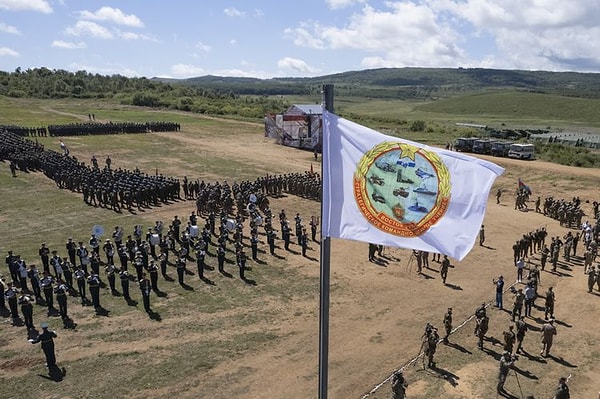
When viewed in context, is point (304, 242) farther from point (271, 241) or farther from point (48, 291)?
point (48, 291)

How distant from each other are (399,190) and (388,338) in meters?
9.49

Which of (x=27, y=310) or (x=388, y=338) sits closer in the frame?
(x=27, y=310)

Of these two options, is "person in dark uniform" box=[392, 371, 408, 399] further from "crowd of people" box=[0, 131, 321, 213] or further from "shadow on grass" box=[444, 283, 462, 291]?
"crowd of people" box=[0, 131, 321, 213]

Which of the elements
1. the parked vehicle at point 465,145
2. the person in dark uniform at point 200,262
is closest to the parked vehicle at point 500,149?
the parked vehicle at point 465,145

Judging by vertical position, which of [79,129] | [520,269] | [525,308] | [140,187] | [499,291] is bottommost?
[525,308]

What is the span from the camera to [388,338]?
15.1 metres

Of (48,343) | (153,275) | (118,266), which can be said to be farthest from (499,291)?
(118,266)

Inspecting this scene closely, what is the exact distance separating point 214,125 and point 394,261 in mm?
54132

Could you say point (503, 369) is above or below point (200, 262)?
below

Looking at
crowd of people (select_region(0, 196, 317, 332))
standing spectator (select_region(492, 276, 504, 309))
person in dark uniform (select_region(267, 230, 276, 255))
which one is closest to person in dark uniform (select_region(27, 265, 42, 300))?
crowd of people (select_region(0, 196, 317, 332))

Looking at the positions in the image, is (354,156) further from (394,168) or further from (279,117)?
(279,117)

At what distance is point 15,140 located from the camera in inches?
1705

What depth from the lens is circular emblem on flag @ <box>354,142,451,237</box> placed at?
6500 mm

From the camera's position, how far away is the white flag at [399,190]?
636 centimetres
